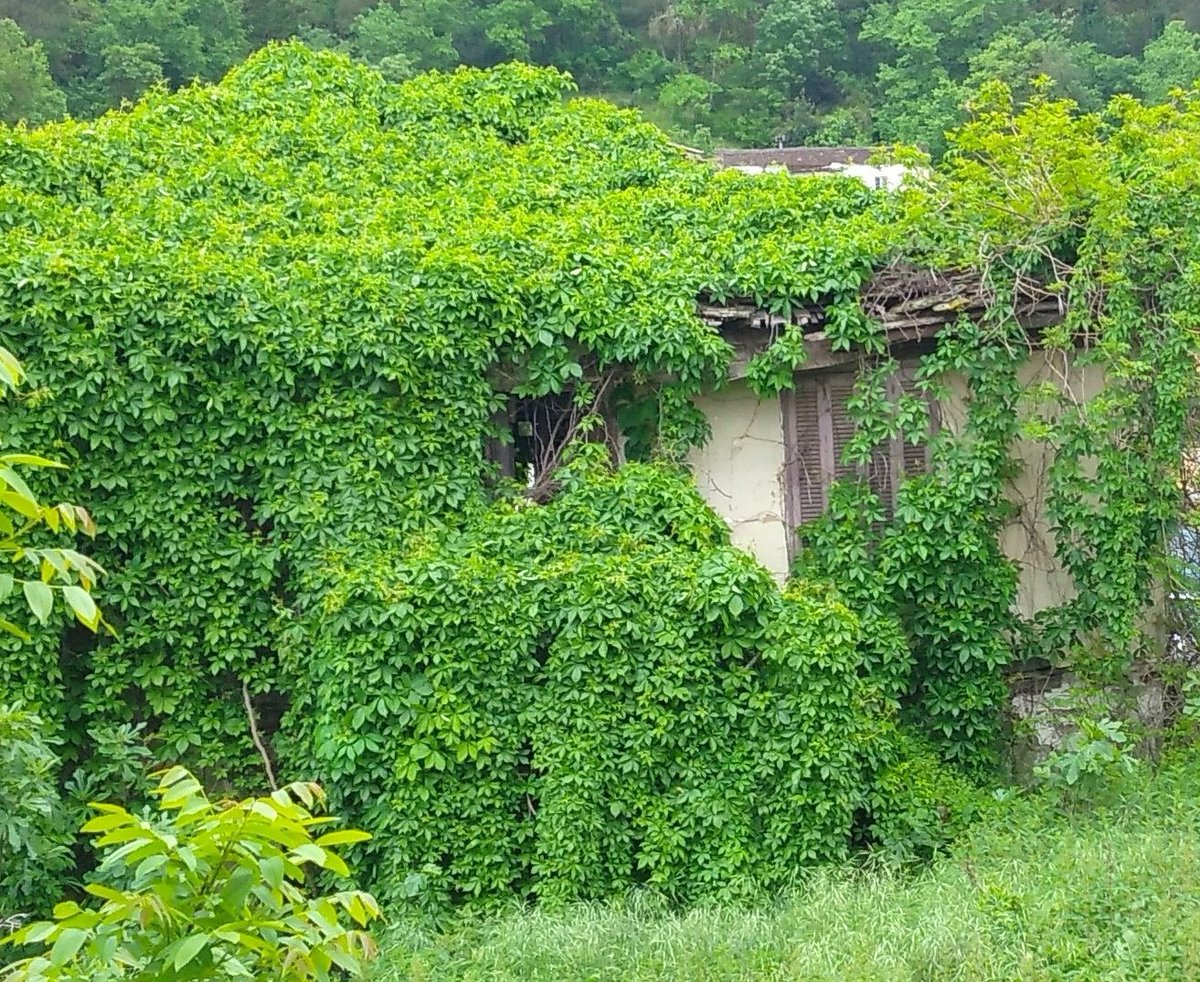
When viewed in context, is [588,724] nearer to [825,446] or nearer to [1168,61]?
[825,446]

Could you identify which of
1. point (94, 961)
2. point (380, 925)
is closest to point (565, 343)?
point (380, 925)

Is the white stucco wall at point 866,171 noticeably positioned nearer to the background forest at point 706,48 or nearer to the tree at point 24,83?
the background forest at point 706,48

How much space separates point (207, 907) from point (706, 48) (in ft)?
144

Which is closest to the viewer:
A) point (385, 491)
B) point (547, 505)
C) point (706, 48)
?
point (385, 491)

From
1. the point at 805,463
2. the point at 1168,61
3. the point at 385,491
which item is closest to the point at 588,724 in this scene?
the point at 385,491

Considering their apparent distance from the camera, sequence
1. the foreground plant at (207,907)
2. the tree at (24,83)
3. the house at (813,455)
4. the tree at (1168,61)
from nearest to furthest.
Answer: the foreground plant at (207,907) → the house at (813,455) → the tree at (24,83) → the tree at (1168,61)

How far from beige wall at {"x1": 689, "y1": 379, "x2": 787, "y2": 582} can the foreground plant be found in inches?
287

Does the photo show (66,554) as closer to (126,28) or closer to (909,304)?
(909,304)

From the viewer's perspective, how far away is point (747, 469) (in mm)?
10039

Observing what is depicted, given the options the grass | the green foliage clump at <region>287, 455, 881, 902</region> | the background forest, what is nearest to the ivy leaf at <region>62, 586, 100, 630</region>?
the grass

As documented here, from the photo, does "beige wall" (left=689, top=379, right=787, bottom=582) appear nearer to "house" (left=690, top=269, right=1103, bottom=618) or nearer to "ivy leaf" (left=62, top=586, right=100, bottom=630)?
"house" (left=690, top=269, right=1103, bottom=618)

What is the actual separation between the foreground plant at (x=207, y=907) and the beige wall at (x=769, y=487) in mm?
7304

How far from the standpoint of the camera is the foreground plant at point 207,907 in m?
2.70

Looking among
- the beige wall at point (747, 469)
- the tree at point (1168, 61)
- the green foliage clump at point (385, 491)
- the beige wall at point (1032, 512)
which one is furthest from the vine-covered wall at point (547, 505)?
the tree at point (1168, 61)
